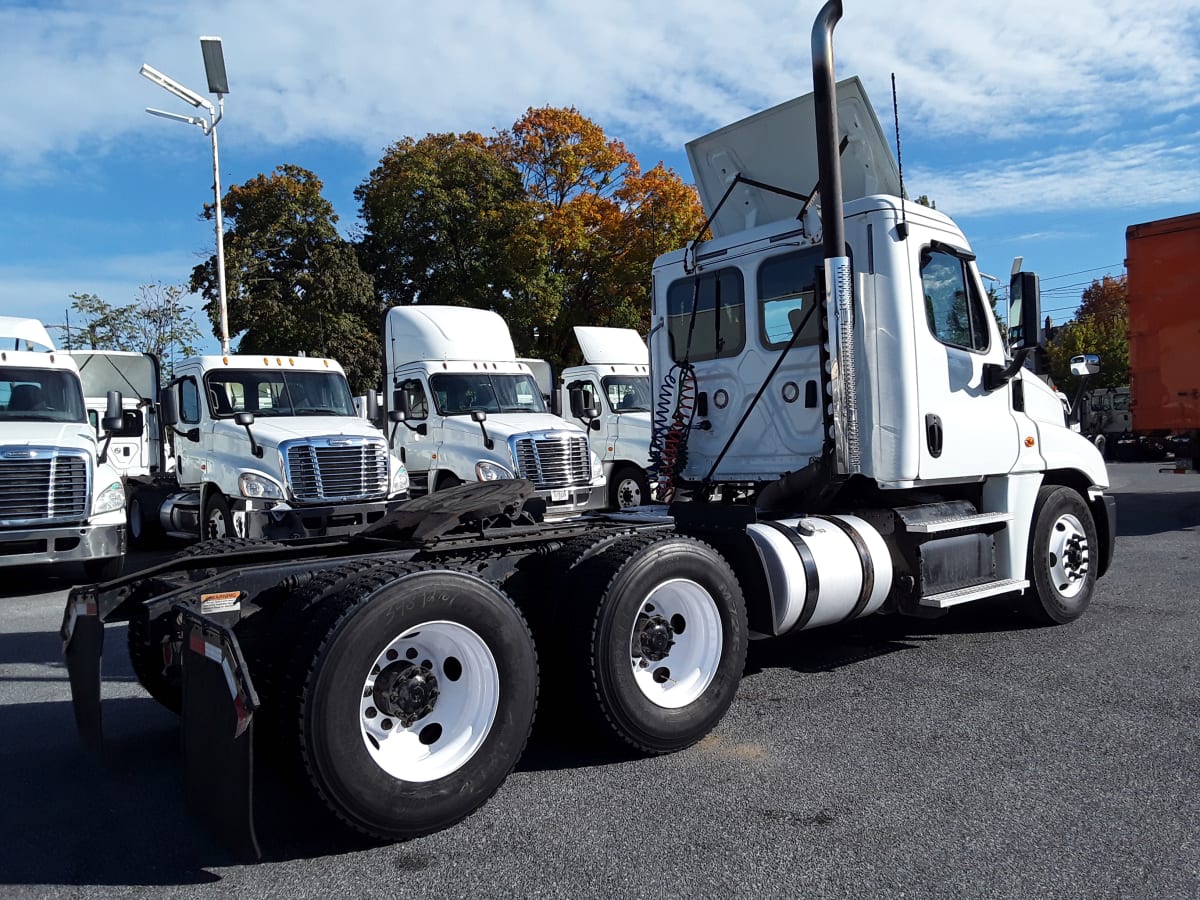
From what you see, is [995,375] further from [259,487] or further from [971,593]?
[259,487]

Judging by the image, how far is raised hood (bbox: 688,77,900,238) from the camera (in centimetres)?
658

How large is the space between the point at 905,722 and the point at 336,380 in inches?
384

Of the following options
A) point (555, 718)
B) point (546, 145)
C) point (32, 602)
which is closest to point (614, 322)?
point (546, 145)

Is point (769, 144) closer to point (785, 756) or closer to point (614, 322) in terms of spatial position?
point (785, 756)

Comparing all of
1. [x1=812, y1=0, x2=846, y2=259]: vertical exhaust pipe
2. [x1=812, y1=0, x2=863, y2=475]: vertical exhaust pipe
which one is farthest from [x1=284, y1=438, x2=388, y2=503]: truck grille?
[x1=812, y1=0, x2=846, y2=259]: vertical exhaust pipe

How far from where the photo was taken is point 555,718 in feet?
16.9

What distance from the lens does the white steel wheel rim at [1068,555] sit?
7.04 meters

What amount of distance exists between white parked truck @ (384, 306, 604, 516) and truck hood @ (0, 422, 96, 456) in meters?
4.10

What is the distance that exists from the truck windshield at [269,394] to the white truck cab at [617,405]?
389 centimetres

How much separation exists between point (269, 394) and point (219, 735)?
939 centimetres

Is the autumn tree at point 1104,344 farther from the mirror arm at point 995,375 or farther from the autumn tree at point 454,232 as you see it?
the mirror arm at point 995,375

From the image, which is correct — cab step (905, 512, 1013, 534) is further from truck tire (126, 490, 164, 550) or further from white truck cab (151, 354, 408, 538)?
truck tire (126, 490, 164, 550)

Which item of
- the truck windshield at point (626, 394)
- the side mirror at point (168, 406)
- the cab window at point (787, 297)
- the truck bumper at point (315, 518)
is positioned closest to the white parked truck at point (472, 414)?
the truck bumper at point (315, 518)

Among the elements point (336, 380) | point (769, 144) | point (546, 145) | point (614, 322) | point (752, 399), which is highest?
Result: point (546, 145)
